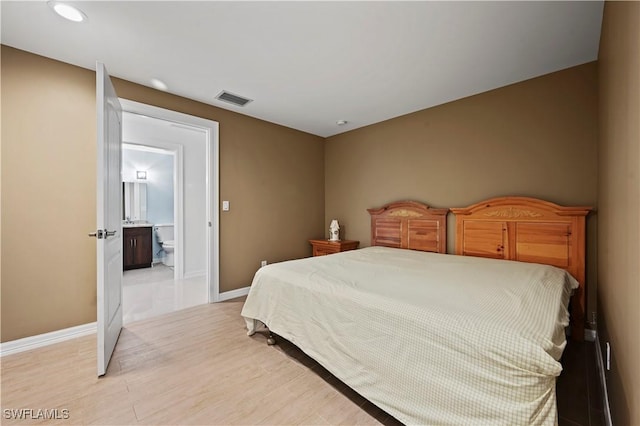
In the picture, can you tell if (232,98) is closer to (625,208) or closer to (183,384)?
(183,384)

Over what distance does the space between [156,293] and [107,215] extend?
2.25 metres

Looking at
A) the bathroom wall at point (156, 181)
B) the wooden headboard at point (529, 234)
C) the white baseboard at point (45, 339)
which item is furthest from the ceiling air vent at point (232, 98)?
the bathroom wall at point (156, 181)

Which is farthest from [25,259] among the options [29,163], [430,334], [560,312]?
[560,312]

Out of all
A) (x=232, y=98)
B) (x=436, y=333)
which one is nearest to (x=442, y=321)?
(x=436, y=333)

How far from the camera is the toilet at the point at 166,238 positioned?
5637mm

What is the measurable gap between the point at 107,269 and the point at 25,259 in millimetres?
904

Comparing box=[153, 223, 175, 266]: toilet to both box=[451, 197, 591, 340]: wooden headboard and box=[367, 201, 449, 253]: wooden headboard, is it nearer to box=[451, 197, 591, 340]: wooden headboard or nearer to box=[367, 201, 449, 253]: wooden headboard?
box=[367, 201, 449, 253]: wooden headboard

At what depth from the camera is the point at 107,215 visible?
1951mm

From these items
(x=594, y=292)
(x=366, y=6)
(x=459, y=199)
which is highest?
(x=366, y=6)

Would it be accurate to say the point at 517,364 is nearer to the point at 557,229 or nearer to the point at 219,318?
the point at 557,229

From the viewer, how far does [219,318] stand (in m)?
2.84

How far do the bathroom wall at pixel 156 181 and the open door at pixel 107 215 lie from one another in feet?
13.5

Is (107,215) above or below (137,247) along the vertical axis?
above

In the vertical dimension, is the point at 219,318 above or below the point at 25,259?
below
